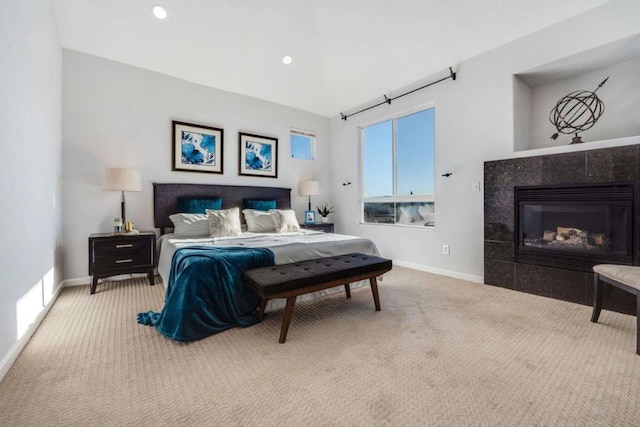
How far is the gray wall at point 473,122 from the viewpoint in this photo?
2633mm

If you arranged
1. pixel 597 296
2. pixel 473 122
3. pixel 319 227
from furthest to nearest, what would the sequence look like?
1. pixel 319 227
2. pixel 473 122
3. pixel 597 296

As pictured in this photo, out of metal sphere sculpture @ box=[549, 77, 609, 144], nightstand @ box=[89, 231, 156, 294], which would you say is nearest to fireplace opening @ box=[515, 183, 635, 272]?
metal sphere sculpture @ box=[549, 77, 609, 144]

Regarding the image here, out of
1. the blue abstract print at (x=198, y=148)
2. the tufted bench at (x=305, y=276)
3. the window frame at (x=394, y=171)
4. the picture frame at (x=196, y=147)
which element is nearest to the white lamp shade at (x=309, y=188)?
the window frame at (x=394, y=171)

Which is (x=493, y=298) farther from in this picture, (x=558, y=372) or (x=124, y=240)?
(x=124, y=240)

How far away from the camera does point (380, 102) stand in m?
4.54

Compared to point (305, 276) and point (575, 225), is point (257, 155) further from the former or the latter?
point (575, 225)

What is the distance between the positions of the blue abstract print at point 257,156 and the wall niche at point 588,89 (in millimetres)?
3570

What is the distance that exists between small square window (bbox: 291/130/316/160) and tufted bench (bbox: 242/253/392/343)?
304 cm

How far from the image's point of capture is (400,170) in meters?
4.46

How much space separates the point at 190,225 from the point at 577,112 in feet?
15.6

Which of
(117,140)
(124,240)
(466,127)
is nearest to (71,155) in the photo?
(117,140)

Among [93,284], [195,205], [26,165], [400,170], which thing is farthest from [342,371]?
[400,170]

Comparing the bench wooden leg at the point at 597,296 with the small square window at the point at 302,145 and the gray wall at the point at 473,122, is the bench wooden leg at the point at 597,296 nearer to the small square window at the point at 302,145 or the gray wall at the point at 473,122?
the gray wall at the point at 473,122

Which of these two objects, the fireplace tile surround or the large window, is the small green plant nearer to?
the large window
